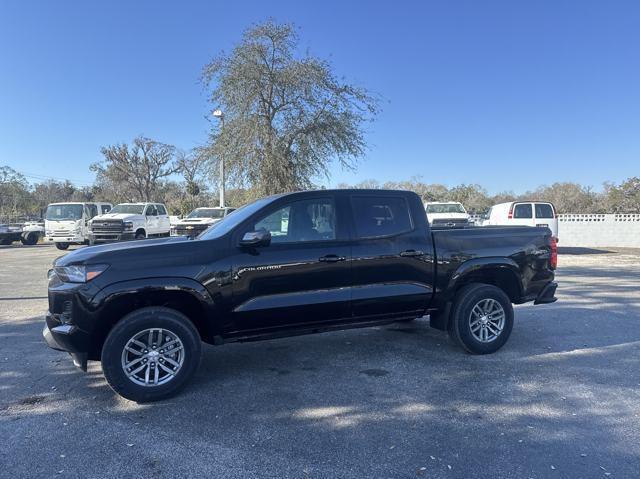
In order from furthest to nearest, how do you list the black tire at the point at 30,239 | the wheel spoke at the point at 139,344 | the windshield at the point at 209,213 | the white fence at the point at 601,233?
the black tire at the point at 30,239 < the white fence at the point at 601,233 < the windshield at the point at 209,213 < the wheel spoke at the point at 139,344

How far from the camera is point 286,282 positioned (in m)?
4.48

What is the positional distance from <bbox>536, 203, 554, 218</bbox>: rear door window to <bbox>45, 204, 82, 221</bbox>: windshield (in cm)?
1933

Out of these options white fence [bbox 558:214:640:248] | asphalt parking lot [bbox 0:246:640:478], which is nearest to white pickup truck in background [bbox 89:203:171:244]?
asphalt parking lot [bbox 0:246:640:478]

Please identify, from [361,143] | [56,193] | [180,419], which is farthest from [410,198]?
[56,193]

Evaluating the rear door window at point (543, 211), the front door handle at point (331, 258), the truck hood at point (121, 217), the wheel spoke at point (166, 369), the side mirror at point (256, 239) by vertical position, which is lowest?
the wheel spoke at point (166, 369)

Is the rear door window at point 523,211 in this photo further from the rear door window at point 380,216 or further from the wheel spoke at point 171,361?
the wheel spoke at point 171,361

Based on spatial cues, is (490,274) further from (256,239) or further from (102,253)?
(102,253)

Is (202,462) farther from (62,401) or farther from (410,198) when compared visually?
(410,198)

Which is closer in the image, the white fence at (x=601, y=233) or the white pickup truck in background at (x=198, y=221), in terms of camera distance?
the white pickup truck in background at (x=198, y=221)

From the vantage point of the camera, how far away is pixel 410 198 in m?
5.25

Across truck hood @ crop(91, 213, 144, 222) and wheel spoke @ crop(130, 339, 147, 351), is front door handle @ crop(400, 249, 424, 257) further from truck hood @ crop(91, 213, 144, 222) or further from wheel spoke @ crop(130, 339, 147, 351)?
truck hood @ crop(91, 213, 144, 222)

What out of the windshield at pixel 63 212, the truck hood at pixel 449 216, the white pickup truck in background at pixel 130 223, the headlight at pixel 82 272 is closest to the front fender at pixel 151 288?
the headlight at pixel 82 272

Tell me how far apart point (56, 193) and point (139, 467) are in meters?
77.3

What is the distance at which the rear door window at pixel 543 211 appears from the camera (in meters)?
18.1
